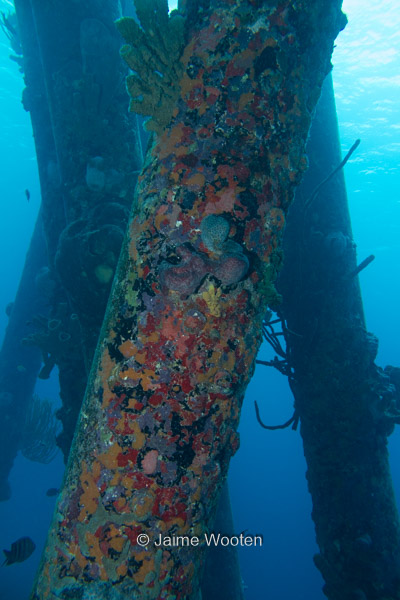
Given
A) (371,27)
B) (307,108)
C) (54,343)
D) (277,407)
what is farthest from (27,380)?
(277,407)

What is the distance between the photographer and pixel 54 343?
369 cm

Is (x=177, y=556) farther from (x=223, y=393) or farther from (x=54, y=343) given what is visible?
(x=54, y=343)

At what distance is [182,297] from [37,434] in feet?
42.2

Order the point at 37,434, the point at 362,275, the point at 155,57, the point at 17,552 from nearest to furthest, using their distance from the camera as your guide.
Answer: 1. the point at 155,57
2. the point at 17,552
3. the point at 37,434
4. the point at 362,275

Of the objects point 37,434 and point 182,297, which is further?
point 37,434

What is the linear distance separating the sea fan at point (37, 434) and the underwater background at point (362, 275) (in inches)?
199

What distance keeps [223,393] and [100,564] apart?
33.7 inches

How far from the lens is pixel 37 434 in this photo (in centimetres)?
1166

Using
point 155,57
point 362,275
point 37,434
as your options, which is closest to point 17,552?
point 155,57

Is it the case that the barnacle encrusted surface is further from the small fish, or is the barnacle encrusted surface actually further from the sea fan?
the sea fan

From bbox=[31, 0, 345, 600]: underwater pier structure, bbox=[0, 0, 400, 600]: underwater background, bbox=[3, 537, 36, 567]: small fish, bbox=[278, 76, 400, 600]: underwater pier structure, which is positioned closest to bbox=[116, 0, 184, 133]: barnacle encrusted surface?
bbox=[31, 0, 345, 600]: underwater pier structure

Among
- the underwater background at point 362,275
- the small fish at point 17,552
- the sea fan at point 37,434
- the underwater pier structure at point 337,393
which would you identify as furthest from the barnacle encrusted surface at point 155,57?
the sea fan at point 37,434

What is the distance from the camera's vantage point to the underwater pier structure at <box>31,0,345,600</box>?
4.42 feet

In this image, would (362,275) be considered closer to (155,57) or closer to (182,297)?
(155,57)
